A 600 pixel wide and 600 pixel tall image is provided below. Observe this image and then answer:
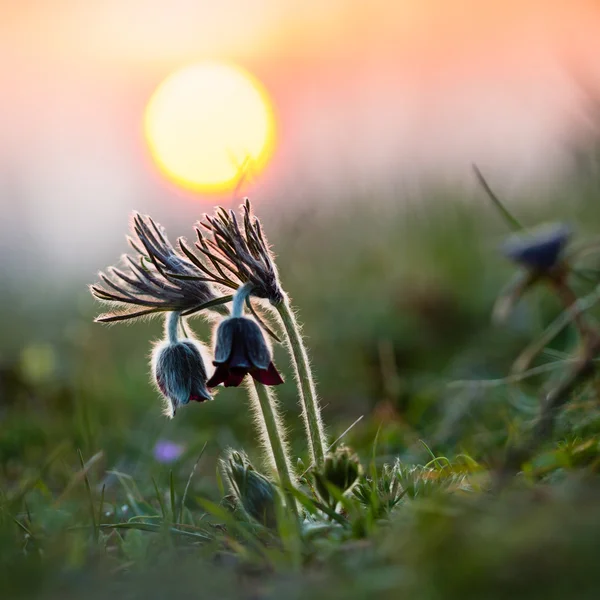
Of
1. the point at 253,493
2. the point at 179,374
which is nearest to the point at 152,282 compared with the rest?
the point at 179,374

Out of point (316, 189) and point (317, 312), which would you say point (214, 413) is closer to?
point (317, 312)

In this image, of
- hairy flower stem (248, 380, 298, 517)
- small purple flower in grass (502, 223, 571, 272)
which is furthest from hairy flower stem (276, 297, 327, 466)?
small purple flower in grass (502, 223, 571, 272)

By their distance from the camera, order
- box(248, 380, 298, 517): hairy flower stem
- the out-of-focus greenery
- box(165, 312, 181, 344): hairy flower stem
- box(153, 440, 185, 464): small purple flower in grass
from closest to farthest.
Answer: the out-of-focus greenery → box(248, 380, 298, 517): hairy flower stem → box(165, 312, 181, 344): hairy flower stem → box(153, 440, 185, 464): small purple flower in grass

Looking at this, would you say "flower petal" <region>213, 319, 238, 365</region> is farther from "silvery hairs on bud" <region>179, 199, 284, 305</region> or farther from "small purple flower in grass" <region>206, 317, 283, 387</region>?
"silvery hairs on bud" <region>179, 199, 284, 305</region>

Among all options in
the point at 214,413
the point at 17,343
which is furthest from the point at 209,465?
the point at 17,343

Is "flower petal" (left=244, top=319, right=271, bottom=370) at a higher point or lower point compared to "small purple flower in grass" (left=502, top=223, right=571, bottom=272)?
lower

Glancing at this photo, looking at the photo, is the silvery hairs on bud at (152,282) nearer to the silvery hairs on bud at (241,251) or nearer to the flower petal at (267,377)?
the silvery hairs on bud at (241,251)
